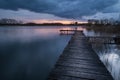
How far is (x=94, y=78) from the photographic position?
475cm

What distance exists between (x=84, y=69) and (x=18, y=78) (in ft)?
14.4

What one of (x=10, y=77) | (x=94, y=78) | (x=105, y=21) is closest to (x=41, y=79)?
(x=10, y=77)

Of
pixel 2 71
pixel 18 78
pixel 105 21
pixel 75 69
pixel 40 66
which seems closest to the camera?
pixel 75 69

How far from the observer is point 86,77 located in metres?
4.83

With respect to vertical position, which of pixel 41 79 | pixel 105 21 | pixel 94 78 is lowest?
pixel 41 79

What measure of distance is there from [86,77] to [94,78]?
291mm

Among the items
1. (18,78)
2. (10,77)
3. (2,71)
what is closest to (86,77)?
(18,78)

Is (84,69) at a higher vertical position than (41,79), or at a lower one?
higher

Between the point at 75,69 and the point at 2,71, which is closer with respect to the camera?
the point at 75,69

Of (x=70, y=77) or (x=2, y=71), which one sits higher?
(x=70, y=77)

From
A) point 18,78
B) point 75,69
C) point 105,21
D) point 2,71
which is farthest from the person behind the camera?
point 105,21

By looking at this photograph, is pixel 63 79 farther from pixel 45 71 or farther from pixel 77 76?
pixel 45 71

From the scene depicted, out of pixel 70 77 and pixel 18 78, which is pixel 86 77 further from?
pixel 18 78

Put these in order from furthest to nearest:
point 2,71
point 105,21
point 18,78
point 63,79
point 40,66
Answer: point 105,21, point 40,66, point 2,71, point 18,78, point 63,79
